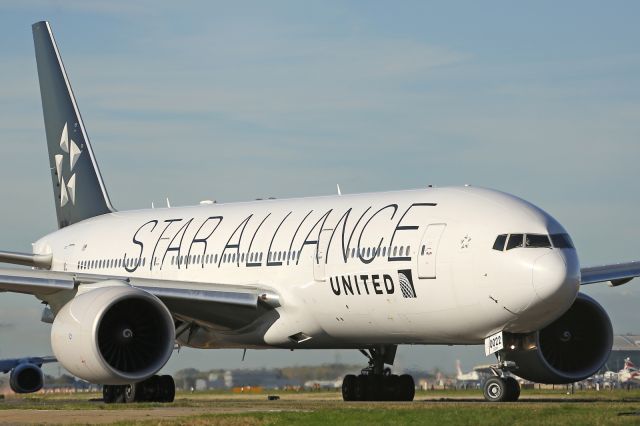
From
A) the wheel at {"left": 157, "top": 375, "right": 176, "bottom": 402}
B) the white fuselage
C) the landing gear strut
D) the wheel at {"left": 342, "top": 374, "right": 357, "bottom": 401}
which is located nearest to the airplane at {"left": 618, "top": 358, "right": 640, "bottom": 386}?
the wheel at {"left": 342, "top": 374, "right": 357, "bottom": 401}

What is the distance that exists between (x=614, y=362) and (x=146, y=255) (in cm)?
3644

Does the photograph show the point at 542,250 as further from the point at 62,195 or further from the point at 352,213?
the point at 62,195

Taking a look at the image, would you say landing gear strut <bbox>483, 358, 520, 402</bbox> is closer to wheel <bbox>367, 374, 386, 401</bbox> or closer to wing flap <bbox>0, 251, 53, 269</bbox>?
wheel <bbox>367, 374, 386, 401</bbox>

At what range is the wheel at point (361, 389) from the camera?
3253 cm

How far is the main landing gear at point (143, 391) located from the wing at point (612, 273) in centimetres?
977

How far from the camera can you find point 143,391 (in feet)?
103

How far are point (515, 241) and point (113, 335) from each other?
A: 8494 millimetres

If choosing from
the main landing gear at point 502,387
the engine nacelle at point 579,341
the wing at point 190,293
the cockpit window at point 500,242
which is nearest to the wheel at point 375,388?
the wing at point 190,293

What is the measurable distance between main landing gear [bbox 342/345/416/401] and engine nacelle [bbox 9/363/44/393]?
54.0 feet

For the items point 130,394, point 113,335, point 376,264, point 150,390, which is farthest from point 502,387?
point 130,394

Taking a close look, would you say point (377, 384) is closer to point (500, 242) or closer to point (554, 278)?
point (500, 242)

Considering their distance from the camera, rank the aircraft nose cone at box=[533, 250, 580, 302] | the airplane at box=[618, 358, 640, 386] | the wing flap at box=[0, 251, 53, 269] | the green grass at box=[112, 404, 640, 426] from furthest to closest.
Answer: the airplane at box=[618, 358, 640, 386] → the wing flap at box=[0, 251, 53, 269] → the aircraft nose cone at box=[533, 250, 580, 302] → the green grass at box=[112, 404, 640, 426]

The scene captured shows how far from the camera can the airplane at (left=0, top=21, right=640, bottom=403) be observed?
2653 cm

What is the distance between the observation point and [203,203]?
124 ft
